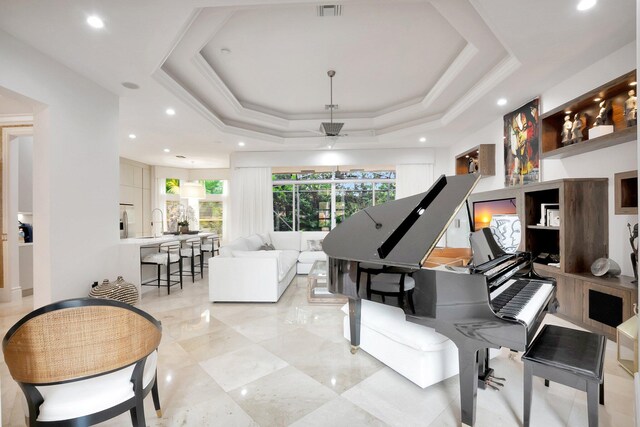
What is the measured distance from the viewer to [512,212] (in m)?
4.23

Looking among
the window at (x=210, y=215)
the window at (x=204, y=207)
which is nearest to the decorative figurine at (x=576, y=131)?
the window at (x=204, y=207)

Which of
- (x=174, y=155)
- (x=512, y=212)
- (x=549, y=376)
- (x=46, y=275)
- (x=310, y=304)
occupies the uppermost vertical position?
(x=174, y=155)

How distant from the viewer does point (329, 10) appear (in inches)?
102

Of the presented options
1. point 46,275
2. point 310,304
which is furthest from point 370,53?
point 46,275

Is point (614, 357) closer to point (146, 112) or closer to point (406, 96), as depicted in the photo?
point (406, 96)

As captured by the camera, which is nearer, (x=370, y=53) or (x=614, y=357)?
(x=614, y=357)

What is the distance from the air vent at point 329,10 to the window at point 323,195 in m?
4.96

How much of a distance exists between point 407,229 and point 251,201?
592cm

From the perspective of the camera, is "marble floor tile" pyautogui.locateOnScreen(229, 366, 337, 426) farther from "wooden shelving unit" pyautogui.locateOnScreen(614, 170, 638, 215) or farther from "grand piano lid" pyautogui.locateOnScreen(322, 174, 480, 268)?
"wooden shelving unit" pyautogui.locateOnScreen(614, 170, 638, 215)

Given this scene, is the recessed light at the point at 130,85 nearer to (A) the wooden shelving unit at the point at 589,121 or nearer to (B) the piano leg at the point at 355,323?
(B) the piano leg at the point at 355,323

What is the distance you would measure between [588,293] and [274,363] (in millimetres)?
3196

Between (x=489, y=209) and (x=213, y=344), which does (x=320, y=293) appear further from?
(x=489, y=209)

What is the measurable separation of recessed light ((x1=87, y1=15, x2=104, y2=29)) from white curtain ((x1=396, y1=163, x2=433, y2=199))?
6022mm

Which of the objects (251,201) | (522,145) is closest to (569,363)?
(522,145)
